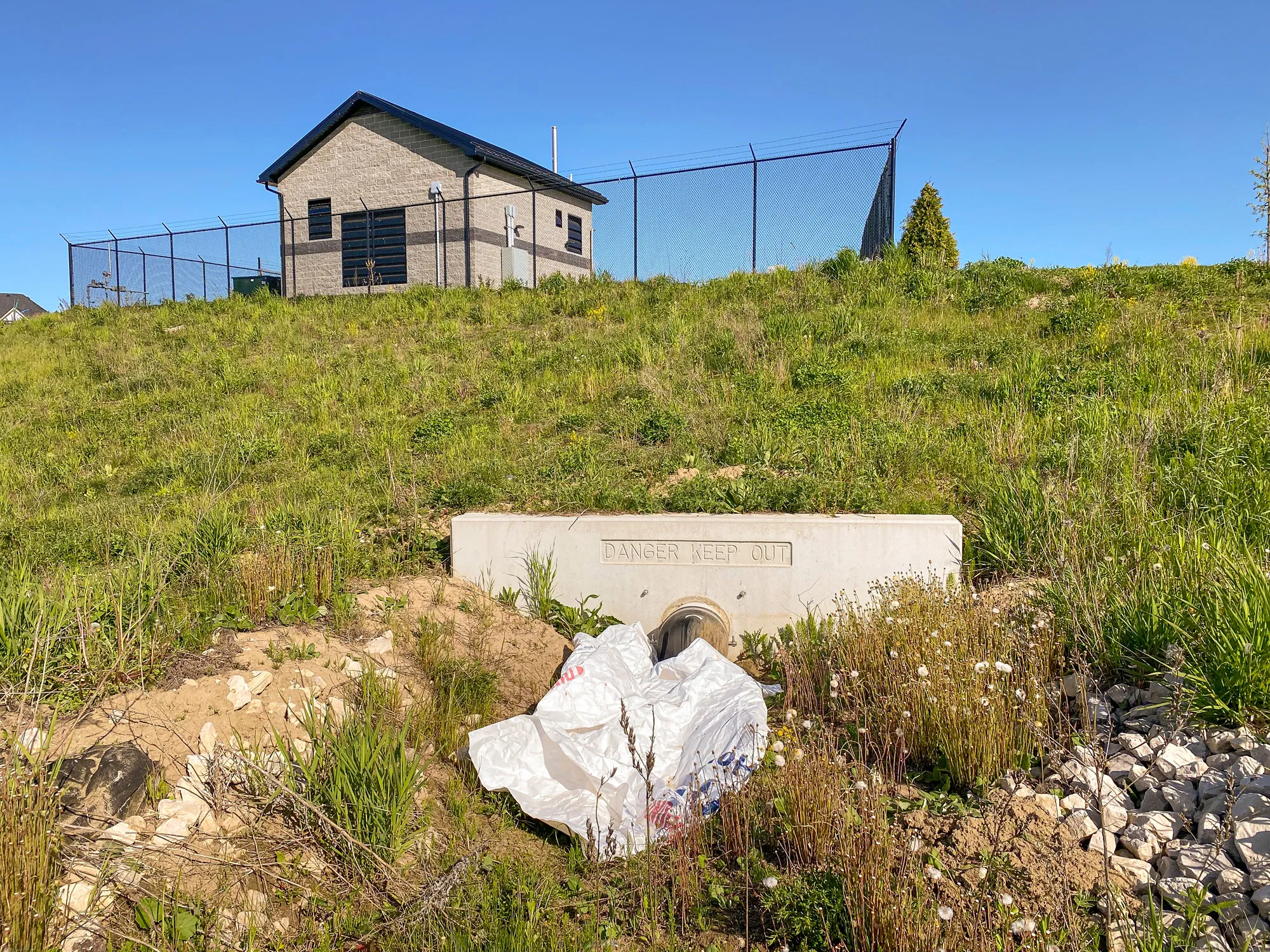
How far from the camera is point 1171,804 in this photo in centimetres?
307

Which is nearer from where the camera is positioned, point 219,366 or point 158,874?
point 158,874

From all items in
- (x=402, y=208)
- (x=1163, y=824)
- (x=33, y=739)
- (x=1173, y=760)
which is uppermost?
(x=402, y=208)

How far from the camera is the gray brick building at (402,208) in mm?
20578

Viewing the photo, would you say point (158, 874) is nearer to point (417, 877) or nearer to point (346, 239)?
point (417, 877)

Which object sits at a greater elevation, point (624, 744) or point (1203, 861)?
Result: point (1203, 861)

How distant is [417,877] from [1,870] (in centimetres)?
137

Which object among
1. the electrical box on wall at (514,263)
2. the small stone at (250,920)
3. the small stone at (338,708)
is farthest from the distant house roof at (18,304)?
the small stone at (250,920)

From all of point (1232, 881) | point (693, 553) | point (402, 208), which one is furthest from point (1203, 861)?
point (402, 208)

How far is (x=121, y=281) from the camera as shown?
23.7 metres

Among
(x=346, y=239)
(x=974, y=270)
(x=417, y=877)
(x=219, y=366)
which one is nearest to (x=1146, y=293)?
(x=974, y=270)

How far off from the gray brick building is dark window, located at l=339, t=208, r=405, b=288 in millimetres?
27

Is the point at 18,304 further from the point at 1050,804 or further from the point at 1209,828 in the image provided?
the point at 1209,828

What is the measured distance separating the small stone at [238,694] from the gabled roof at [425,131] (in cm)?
1836

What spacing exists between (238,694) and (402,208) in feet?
64.1
